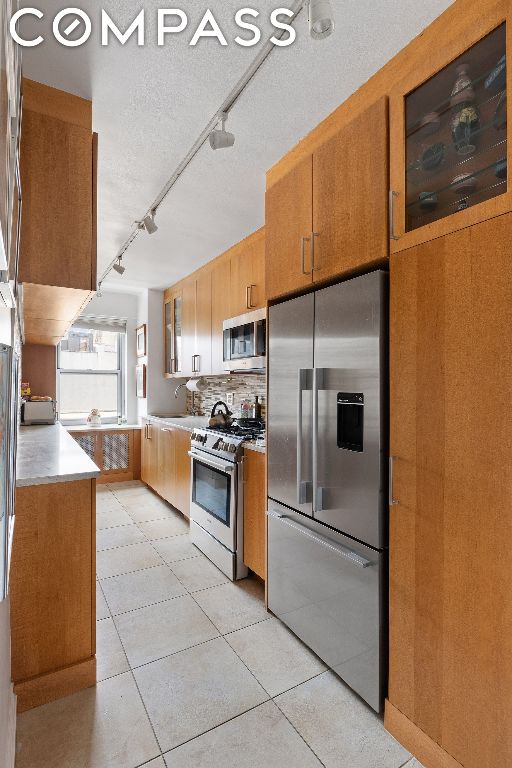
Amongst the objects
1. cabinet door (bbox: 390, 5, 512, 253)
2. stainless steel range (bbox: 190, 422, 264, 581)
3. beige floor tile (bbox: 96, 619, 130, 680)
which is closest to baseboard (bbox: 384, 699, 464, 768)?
beige floor tile (bbox: 96, 619, 130, 680)

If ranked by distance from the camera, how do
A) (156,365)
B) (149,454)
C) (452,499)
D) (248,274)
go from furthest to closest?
(156,365)
(149,454)
(248,274)
(452,499)

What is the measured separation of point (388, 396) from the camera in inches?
62.3

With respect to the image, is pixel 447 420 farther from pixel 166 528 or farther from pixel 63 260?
pixel 166 528

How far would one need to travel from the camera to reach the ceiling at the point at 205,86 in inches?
55.1

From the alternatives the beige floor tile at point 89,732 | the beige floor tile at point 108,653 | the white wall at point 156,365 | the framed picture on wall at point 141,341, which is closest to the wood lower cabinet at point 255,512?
the beige floor tile at point 108,653

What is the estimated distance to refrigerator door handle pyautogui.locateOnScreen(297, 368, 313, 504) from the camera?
1.96 meters

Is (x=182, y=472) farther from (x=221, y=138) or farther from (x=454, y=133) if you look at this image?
(x=454, y=133)

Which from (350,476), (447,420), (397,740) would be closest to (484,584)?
(447,420)

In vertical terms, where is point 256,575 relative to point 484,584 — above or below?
below

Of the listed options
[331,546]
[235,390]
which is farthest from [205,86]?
[235,390]

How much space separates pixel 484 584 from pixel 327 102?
6.43 feet

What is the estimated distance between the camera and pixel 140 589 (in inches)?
101

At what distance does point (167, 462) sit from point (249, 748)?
2955 mm

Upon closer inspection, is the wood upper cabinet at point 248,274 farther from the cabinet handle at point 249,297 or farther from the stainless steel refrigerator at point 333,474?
the stainless steel refrigerator at point 333,474
